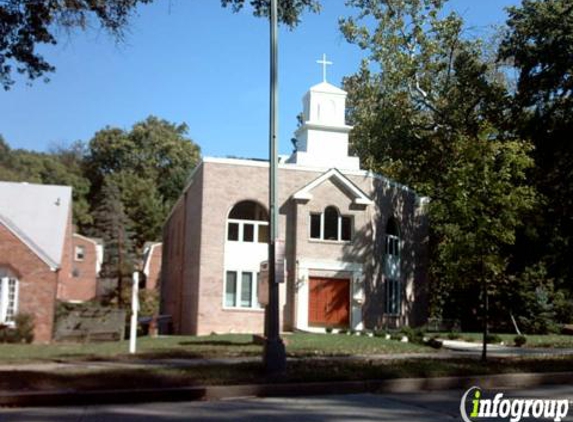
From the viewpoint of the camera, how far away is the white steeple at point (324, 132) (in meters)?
34.1

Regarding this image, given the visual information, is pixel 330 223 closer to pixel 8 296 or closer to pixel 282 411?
pixel 8 296

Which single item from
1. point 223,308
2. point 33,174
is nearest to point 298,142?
point 223,308

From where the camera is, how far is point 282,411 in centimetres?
996

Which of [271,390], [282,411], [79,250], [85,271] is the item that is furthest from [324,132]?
[85,271]

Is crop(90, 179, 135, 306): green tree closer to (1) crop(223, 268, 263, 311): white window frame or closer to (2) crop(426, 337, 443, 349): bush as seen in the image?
(1) crop(223, 268, 263, 311): white window frame

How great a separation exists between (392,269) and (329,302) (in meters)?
4.10

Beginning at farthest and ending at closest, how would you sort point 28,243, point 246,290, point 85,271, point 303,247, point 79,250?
point 85,271 → point 79,250 → point 303,247 → point 28,243 → point 246,290

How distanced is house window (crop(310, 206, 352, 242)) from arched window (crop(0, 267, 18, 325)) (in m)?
12.6

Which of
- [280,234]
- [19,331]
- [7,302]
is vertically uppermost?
[280,234]

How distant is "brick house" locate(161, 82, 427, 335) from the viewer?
97.2 feet

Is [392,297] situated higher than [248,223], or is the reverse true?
[248,223]

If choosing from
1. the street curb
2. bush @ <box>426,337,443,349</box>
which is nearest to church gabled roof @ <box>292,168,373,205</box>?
bush @ <box>426,337,443,349</box>

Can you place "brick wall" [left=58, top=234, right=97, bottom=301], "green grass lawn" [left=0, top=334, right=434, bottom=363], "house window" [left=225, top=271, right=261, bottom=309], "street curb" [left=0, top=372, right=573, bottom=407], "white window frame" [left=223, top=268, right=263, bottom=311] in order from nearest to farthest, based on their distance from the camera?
"street curb" [left=0, top=372, right=573, bottom=407], "green grass lawn" [left=0, top=334, right=434, bottom=363], "white window frame" [left=223, top=268, right=263, bottom=311], "house window" [left=225, top=271, right=261, bottom=309], "brick wall" [left=58, top=234, right=97, bottom=301]

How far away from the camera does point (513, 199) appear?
1647cm
